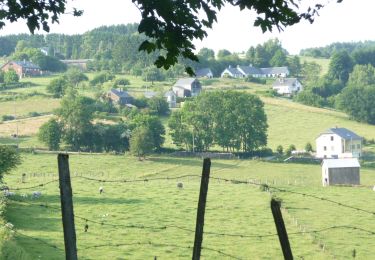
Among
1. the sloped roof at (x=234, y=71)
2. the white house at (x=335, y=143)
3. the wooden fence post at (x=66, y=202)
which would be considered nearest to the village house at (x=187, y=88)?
the sloped roof at (x=234, y=71)

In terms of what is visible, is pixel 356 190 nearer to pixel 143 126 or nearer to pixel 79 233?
pixel 79 233

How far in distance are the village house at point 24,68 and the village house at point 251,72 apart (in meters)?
45.6

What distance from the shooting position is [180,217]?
4406cm

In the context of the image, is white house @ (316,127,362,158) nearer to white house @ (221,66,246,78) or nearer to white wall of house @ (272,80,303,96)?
white wall of house @ (272,80,303,96)

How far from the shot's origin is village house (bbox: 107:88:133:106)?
11925 centimetres

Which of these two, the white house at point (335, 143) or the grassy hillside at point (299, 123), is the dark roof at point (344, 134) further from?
the grassy hillside at point (299, 123)

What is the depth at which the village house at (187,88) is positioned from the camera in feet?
467

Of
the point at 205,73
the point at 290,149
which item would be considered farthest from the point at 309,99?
the point at 290,149

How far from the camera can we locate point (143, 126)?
310 feet

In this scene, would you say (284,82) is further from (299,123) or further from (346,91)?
(299,123)

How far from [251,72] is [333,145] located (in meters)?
94.3

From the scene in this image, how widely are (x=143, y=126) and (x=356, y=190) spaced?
38.6 m

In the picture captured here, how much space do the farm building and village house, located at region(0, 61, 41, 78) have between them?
108926 millimetres

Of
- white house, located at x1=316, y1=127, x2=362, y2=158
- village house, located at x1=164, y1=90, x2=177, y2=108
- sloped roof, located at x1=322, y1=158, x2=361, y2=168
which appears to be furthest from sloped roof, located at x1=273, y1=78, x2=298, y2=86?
sloped roof, located at x1=322, y1=158, x2=361, y2=168
